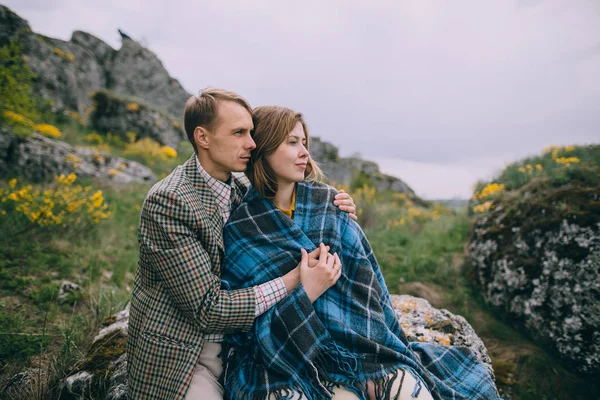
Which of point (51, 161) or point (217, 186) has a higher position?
point (217, 186)

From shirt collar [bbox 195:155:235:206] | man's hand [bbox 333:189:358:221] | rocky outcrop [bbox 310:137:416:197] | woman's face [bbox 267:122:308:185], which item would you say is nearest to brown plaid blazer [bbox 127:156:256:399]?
shirt collar [bbox 195:155:235:206]

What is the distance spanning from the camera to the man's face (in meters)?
1.89

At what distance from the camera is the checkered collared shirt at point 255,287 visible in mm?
1622

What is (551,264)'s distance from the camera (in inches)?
120

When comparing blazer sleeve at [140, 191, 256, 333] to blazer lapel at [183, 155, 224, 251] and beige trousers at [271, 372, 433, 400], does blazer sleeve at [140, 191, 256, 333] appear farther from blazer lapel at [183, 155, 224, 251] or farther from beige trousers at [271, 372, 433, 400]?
beige trousers at [271, 372, 433, 400]

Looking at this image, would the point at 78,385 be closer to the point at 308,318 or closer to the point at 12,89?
the point at 308,318

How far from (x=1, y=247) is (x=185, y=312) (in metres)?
3.77

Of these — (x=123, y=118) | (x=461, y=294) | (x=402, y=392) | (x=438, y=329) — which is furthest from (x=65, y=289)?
(x=123, y=118)

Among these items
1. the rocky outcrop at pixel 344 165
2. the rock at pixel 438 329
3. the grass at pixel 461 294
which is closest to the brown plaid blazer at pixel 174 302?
the rock at pixel 438 329

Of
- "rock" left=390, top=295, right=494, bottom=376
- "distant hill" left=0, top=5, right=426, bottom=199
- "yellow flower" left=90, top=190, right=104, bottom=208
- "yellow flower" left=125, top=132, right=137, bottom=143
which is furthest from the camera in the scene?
"yellow flower" left=125, top=132, right=137, bottom=143

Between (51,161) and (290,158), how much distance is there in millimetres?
7206

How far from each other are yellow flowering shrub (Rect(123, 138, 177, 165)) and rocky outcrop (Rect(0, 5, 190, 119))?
3.45m

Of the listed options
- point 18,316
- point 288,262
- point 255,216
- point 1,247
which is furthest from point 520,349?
point 1,247

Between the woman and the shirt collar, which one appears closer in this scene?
the woman
